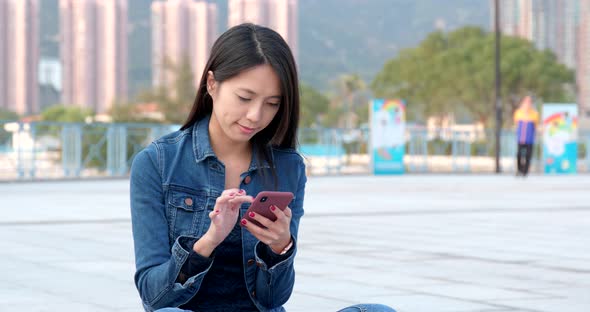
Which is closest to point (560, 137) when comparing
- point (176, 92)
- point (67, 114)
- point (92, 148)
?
point (92, 148)

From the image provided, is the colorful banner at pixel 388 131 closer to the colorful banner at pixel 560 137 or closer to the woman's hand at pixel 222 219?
the colorful banner at pixel 560 137

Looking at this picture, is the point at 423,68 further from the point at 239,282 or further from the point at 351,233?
the point at 239,282

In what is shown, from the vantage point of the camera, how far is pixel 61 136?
23.0 m

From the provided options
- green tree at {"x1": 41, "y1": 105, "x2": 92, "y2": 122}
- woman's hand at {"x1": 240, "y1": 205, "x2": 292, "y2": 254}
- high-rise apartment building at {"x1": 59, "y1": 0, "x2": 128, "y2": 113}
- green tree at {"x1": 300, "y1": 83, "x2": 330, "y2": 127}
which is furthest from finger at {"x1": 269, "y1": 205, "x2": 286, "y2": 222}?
high-rise apartment building at {"x1": 59, "y1": 0, "x2": 128, "y2": 113}

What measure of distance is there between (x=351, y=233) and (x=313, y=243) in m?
1.00

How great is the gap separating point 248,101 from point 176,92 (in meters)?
58.1

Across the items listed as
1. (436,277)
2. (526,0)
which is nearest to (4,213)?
(436,277)

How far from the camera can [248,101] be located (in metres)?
2.83

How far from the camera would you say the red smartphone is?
8.57 feet

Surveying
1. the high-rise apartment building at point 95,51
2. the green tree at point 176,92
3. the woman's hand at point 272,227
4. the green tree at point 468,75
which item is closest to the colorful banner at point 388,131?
the woman's hand at point 272,227

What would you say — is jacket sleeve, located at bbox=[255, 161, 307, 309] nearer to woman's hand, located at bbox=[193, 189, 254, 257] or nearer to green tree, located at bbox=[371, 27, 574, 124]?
woman's hand, located at bbox=[193, 189, 254, 257]

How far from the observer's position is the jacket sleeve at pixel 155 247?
2.79 meters

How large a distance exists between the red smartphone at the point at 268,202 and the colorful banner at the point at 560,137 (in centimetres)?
2436

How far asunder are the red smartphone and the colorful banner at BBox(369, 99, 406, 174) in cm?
2283
